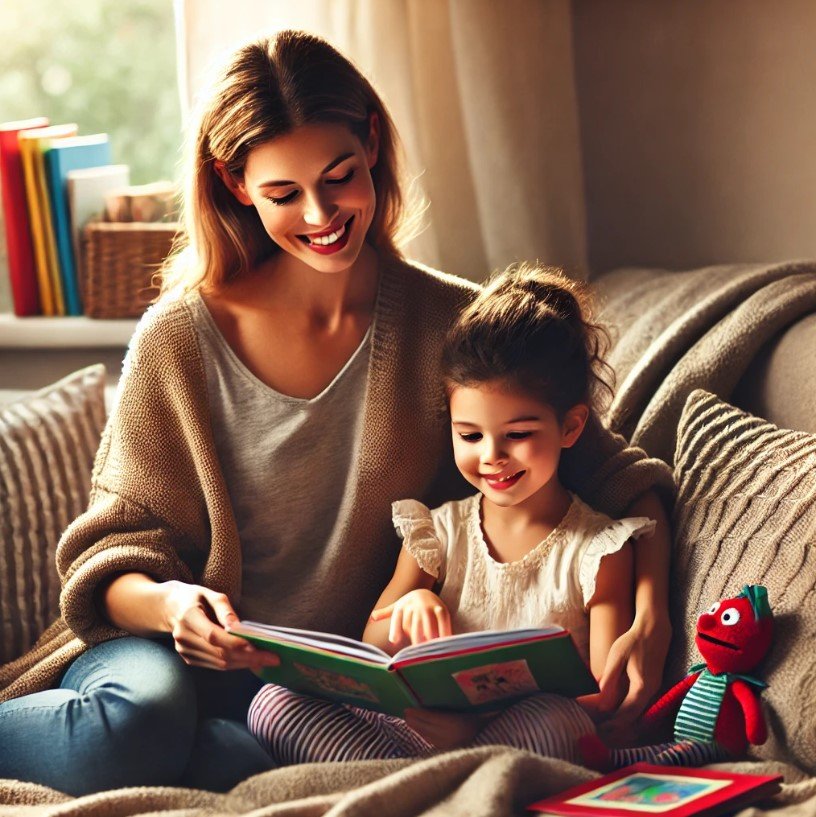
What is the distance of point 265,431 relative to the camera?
1.49 m

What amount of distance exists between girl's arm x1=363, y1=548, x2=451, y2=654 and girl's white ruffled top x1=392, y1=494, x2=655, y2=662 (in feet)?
0.07

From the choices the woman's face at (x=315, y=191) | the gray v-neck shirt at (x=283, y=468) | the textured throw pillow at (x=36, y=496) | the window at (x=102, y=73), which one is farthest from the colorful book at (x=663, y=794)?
the window at (x=102, y=73)

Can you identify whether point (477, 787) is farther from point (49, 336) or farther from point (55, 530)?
point (49, 336)

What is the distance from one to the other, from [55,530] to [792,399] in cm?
103

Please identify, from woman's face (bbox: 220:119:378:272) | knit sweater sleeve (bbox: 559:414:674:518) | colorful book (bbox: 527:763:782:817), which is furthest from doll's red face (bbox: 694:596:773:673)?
woman's face (bbox: 220:119:378:272)

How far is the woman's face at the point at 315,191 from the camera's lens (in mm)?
1344

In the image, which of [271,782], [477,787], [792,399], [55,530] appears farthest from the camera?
[55,530]

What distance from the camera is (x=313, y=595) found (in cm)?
150

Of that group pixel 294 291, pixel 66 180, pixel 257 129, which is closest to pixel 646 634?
pixel 294 291

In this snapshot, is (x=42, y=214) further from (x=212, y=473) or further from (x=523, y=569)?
(x=523, y=569)

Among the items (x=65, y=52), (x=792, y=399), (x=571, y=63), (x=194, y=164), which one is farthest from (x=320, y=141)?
(x=65, y=52)

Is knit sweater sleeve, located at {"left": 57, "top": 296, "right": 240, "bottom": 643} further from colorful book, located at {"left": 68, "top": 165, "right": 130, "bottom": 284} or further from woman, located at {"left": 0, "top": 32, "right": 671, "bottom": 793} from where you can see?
colorful book, located at {"left": 68, "top": 165, "right": 130, "bottom": 284}

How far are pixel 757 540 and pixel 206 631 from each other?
1.95ft

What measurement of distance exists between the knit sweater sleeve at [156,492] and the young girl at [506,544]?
0.20 meters
